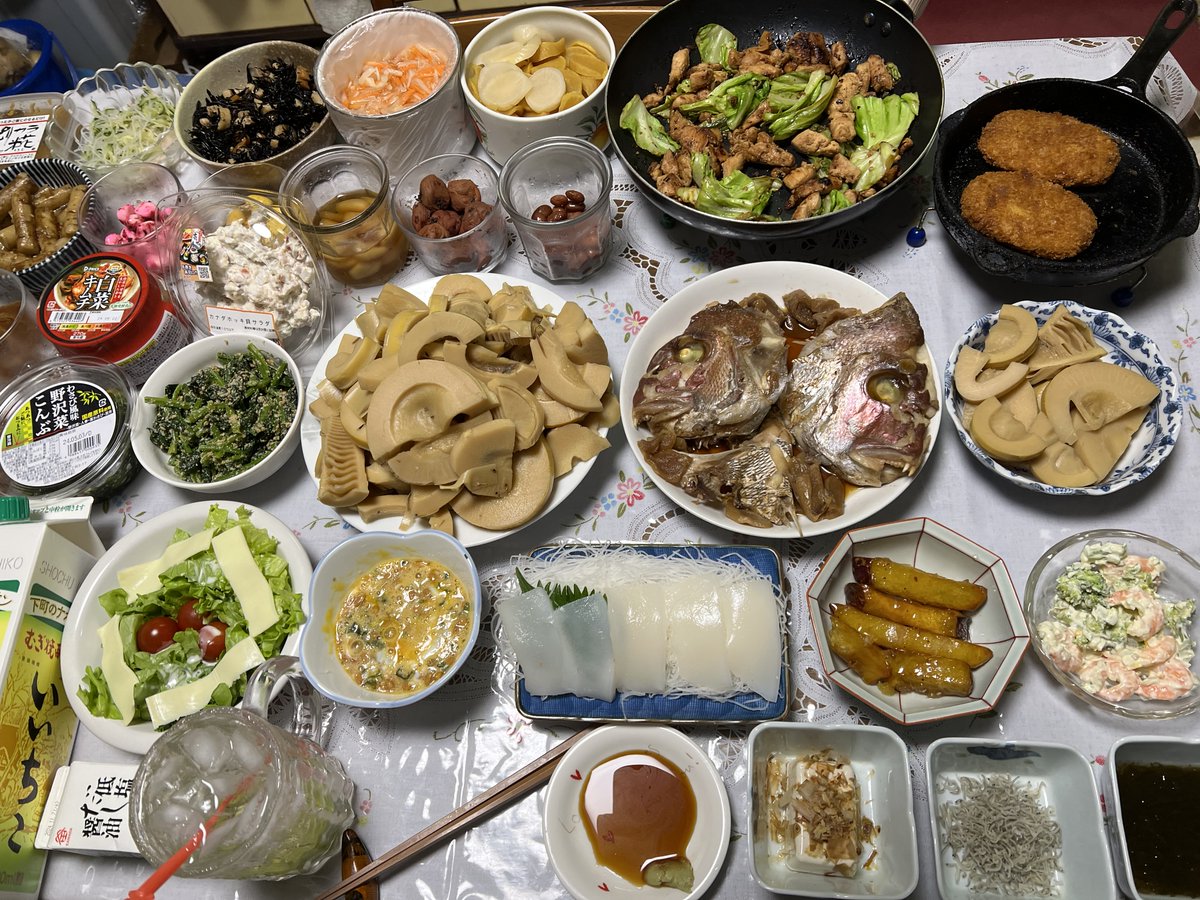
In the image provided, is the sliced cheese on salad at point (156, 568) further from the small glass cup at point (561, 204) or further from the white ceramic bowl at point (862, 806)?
the white ceramic bowl at point (862, 806)

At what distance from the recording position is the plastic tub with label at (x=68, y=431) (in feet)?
6.88

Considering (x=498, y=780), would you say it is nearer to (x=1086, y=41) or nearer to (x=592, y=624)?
(x=592, y=624)

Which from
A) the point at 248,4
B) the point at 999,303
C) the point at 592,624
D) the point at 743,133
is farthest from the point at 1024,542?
the point at 248,4

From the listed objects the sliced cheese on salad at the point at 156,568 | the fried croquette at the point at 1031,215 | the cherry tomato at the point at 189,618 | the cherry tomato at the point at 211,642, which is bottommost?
the fried croquette at the point at 1031,215

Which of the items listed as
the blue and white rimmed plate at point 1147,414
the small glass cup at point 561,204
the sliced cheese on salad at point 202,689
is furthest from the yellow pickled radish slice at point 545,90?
the sliced cheese on salad at point 202,689

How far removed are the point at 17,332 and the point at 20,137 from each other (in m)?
0.94

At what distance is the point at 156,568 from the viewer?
76.6 inches

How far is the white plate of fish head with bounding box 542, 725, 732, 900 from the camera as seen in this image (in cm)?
153

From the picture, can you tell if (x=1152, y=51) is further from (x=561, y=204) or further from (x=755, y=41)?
(x=561, y=204)

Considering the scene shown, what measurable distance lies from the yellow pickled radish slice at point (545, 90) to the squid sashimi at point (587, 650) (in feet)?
5.35

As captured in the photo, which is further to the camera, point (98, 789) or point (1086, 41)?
point (1086, 41)

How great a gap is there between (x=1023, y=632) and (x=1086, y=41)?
2.15 meters

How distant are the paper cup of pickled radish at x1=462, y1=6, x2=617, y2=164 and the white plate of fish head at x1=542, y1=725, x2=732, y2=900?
1.83 m

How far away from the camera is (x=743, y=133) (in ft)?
7.66
